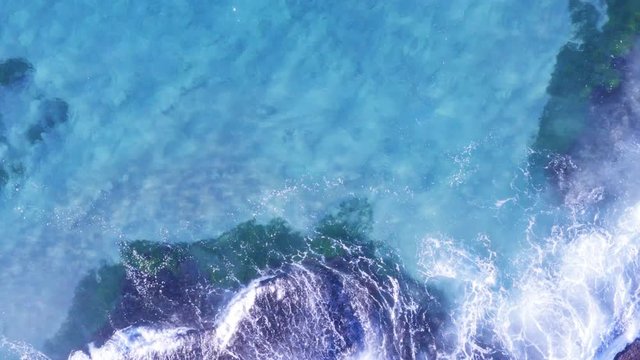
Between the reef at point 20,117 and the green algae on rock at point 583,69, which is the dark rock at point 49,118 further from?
the green algae on rock at point 583,69

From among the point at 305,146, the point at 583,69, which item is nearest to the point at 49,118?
the point at 305,146

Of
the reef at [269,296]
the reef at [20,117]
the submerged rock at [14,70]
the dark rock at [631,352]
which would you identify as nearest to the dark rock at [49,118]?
the reef at [20,117]

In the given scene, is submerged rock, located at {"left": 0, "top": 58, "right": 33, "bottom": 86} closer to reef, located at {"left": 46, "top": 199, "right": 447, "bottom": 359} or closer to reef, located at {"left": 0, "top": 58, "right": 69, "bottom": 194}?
reef, located at {"left": 0, "top": 58, "right": 69, "bottom": 194}

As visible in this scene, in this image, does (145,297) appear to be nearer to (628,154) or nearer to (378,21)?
(378,21)

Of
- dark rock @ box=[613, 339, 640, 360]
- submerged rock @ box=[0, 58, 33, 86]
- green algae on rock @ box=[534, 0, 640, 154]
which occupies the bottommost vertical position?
dark rock @ box=[613, 339, 640, 360]

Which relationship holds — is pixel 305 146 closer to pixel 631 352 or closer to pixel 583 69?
pixel 583 69

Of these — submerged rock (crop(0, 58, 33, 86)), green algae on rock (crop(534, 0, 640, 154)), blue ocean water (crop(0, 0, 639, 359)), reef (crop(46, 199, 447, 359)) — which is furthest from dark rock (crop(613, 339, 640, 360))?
submerged rock (crop(0, 58, 33, 86))

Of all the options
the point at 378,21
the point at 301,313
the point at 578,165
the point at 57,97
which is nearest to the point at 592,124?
Answer: the point at 578,165
